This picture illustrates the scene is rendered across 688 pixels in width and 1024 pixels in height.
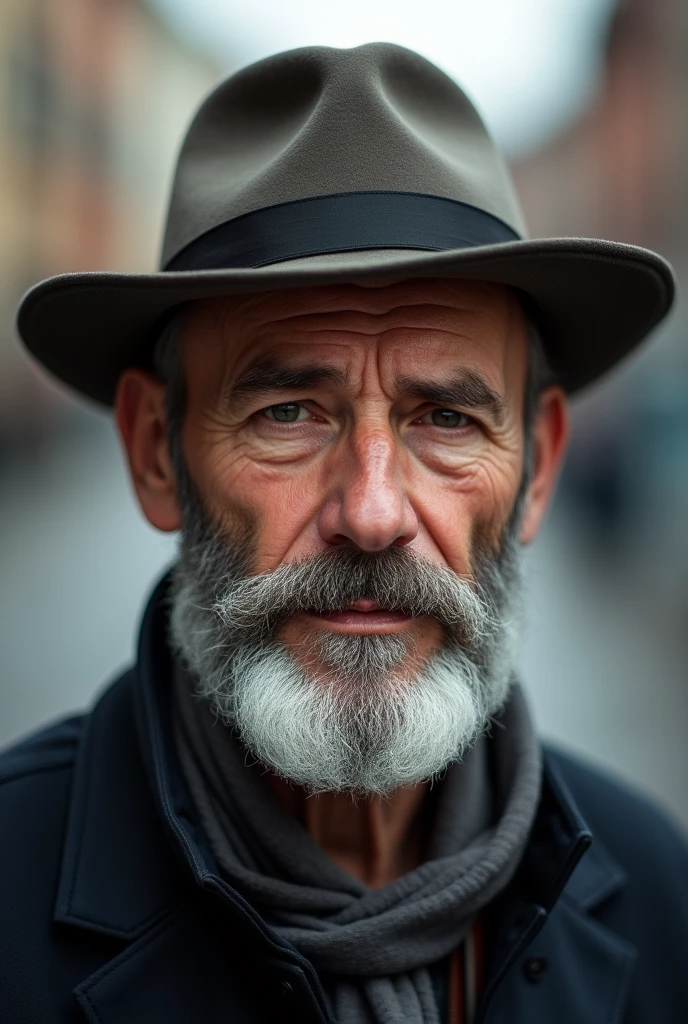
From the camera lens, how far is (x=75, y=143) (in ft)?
135

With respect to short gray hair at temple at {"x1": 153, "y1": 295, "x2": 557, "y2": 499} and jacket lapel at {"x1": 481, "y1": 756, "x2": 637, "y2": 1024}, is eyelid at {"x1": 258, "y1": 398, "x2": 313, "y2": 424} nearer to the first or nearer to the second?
short gray hair at temple at {"x1": 153, "y1": 295, "x2": 557, "y2": 499}

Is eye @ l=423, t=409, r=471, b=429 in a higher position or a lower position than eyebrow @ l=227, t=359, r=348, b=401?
lower

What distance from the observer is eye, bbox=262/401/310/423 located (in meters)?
2.20

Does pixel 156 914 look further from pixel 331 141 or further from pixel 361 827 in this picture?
pixel 331 141

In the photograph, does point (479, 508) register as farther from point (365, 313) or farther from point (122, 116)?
point (122, 116)

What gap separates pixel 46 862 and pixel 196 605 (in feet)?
2.11

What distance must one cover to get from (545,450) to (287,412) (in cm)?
85

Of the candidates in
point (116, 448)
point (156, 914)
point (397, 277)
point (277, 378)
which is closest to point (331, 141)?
point (397, 277)

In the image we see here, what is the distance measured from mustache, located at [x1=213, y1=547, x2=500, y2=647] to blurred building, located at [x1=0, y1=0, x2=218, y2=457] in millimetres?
21365

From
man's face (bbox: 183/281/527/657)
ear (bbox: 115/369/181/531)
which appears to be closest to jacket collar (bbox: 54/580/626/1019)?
ear (bbox: 115/369/181/531)

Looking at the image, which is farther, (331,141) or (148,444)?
(148,444)

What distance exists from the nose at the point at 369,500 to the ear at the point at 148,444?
0.57 metres

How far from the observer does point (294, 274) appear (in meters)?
1.92

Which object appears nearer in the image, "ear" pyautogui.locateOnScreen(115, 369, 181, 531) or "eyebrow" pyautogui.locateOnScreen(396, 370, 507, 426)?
"eyebrow" pyautogui.locateOnScreen(396, 370, 507, 426)
